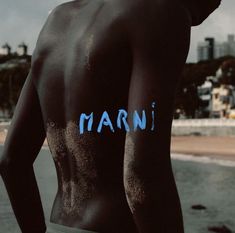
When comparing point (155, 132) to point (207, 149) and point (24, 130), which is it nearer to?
point (24, 130)

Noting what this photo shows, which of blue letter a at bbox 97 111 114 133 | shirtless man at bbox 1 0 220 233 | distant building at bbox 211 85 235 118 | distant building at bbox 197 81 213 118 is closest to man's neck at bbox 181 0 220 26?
shirtless man at bbox 1 0 220 233

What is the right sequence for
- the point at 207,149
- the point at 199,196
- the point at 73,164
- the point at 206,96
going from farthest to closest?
the point at 206,96 → the point at 207,149 → the point at 199,196 → the point at 73,164

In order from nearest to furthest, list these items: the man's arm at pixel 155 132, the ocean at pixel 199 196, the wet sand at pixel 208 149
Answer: the man's arm at pixel 155 132 → the ocean at pixel 199 196 → the wet sand at pixel 208 149

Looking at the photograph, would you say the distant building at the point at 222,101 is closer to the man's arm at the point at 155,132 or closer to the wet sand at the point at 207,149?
the wet sand at the point at 207,149

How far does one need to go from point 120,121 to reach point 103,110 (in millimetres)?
48

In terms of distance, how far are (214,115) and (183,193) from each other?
79.8m

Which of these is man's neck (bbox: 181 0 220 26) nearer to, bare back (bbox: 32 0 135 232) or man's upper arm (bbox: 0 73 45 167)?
bare back (bbox: 32 0 135 232)

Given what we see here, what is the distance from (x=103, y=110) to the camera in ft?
4.58

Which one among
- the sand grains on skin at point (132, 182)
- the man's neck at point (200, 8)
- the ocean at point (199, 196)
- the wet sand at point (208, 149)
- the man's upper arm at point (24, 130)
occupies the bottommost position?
the wet sand at point (208, 149)

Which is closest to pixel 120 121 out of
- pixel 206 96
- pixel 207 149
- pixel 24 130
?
pixel 24 130

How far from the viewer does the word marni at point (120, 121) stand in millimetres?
1280

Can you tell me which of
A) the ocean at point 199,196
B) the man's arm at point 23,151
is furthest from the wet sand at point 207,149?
the man's arm at point 23,151

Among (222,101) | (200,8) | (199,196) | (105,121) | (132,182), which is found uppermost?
(200,8)

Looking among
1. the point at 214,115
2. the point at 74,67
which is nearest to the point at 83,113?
the point at 74,67
